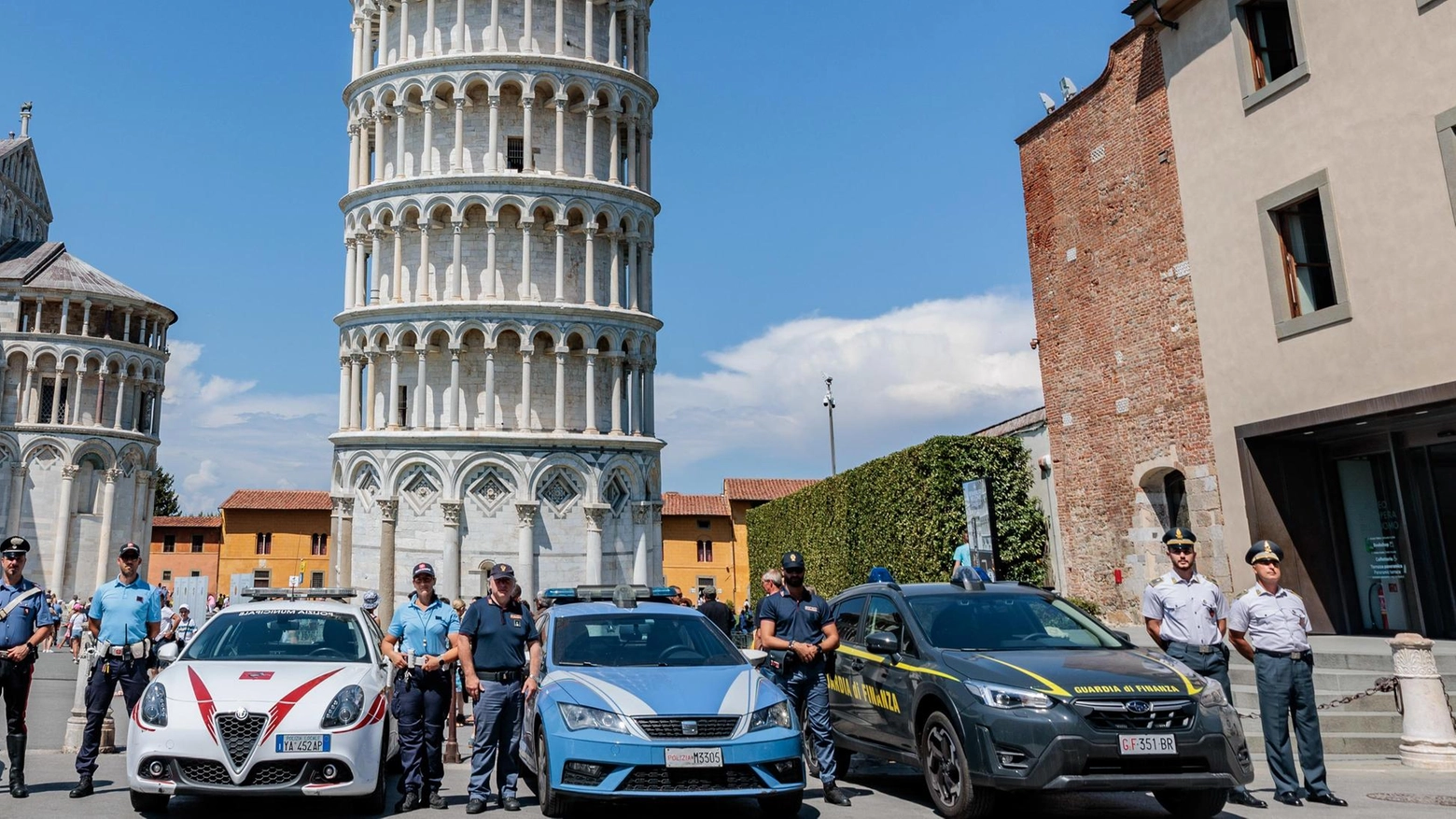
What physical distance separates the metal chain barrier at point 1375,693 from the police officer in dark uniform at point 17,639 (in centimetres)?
1195

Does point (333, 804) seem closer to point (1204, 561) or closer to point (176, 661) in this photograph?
point (176, 661)

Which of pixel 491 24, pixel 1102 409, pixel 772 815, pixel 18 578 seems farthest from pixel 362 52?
pixel 772 815

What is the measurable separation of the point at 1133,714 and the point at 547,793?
4.38 metres

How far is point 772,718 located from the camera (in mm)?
8117

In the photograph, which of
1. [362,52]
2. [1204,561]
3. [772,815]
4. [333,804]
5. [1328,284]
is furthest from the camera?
[362,52]

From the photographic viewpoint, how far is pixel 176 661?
892 centimetres

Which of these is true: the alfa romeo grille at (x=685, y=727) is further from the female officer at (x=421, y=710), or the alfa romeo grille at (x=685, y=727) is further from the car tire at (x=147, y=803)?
the car tire at (x=147, y=803)

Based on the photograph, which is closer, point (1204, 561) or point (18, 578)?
point (18, 578)

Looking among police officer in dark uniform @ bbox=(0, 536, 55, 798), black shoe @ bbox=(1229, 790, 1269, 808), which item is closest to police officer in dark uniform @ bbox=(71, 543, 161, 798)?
police officer in dark uniform @ bbox=(0, 536, 55, 798)

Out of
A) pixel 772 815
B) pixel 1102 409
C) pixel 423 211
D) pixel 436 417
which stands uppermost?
pixel 423 211

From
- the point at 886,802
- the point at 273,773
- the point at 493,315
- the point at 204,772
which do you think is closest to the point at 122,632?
the point at 204,772

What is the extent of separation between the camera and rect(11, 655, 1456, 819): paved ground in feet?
27.4

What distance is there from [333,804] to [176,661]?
71.7 inches

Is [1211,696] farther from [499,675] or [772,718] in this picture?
[499,675]
